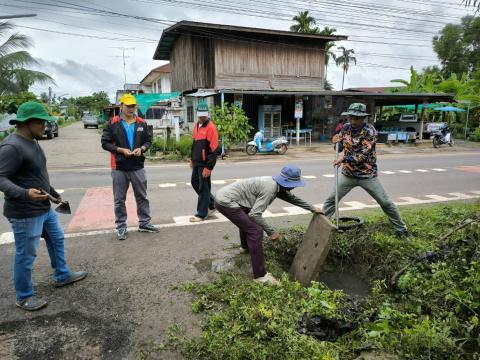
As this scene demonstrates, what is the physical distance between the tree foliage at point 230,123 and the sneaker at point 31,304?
42.6 feet

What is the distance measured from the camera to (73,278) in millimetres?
3867

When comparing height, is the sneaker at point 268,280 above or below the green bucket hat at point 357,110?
below

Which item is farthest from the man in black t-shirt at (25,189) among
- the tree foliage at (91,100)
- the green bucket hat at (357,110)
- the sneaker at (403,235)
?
the tree foliage at (91,100)

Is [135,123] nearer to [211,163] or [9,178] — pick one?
[211,163]

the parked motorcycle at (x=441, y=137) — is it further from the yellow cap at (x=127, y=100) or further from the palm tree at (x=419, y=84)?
the yellow cap at (x=127, y=100)

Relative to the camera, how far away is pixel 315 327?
9.53 ft

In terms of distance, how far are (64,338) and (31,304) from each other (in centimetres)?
65

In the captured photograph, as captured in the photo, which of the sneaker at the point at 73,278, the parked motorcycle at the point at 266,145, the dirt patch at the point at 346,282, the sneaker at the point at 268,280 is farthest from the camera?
the parked motorcycle at the point at 266,145

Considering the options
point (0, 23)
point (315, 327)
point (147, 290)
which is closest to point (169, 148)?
point (0, 23)

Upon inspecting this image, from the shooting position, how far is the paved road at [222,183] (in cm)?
665

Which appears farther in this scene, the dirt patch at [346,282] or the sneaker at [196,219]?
the sneaker at [196,219]

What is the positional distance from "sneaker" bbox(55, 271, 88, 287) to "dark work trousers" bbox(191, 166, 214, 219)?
2336 millimetres

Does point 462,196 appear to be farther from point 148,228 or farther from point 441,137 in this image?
point 441,137

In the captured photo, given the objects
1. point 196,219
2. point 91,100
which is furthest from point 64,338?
point 91,100
